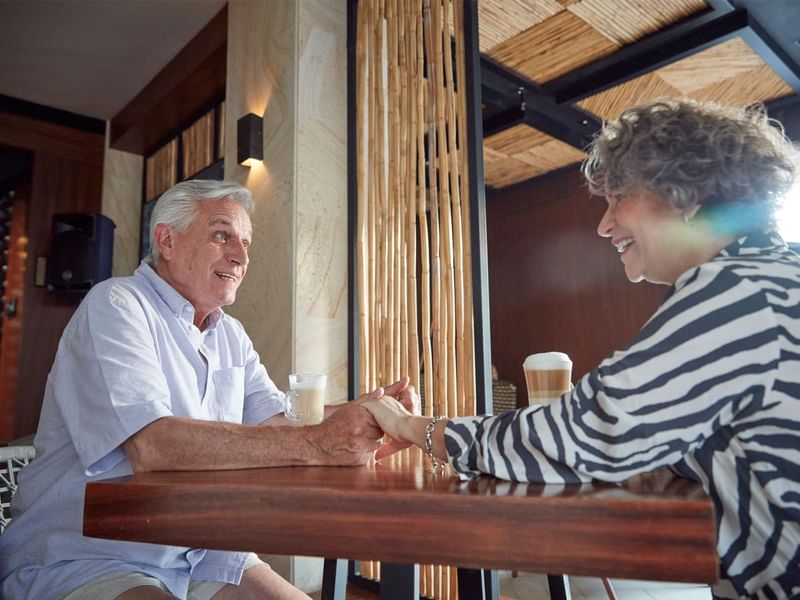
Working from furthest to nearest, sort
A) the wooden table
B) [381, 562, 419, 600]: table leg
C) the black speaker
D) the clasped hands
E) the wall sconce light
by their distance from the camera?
the black speaker
the wall sconce light
the clasped hands
[381, 562, 419, 600]: table leg
the wooden table

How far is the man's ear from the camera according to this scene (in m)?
1.71

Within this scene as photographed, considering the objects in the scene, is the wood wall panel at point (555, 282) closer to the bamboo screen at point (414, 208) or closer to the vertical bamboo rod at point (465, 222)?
the bamboo screen at point (414, 208)

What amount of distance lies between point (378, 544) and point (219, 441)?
51 centimetres

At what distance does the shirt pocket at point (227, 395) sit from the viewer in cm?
158

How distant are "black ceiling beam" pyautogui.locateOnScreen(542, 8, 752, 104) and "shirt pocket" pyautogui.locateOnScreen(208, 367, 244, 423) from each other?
12.2ft

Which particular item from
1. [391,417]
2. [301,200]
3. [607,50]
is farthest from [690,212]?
[607,50]

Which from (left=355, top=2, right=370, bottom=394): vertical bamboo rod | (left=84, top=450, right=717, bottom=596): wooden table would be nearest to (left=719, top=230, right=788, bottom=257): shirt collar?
(left=84, top=450, right=717, bottom=596): wooden table

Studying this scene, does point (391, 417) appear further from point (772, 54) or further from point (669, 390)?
point (772, 54)

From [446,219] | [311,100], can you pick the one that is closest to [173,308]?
[446,219]

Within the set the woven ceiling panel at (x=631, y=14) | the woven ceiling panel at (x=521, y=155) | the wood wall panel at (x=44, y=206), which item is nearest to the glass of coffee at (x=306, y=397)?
the woven ceiling panel at (x=631, y=14)

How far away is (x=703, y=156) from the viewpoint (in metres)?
0.98

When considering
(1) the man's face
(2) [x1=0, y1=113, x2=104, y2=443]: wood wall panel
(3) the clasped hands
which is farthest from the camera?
(2) [x1=0, y1=113, x2=104, y2=443]: wood wall panel

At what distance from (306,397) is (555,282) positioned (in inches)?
226

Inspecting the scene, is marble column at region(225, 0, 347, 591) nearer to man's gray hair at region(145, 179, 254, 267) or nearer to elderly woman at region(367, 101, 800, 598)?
man's gray hair at region(145, 179, 254, 267)
